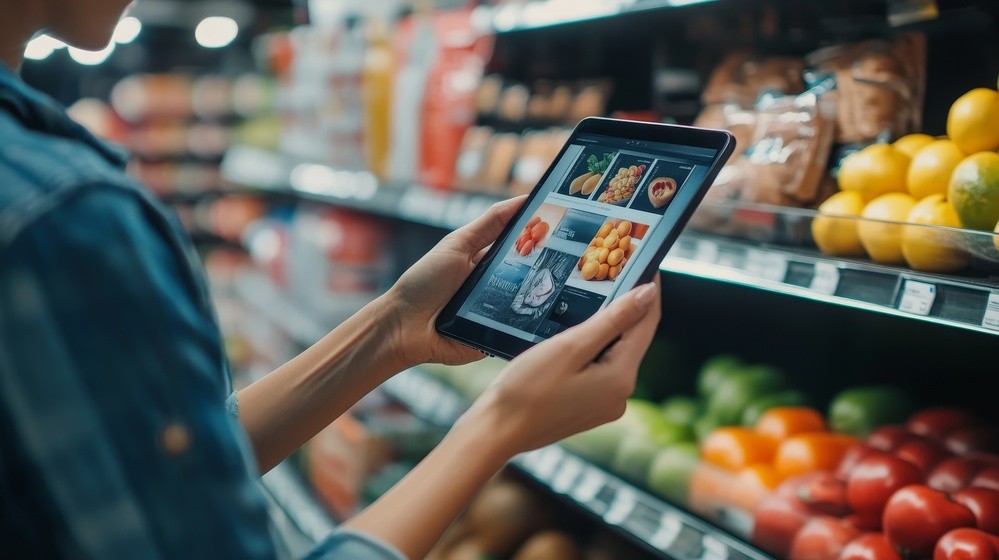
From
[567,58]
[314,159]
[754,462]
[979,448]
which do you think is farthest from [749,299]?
[314,159]

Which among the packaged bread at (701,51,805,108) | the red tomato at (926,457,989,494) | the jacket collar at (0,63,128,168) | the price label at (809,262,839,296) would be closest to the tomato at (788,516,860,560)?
the red tomato at (926,457,989,494)

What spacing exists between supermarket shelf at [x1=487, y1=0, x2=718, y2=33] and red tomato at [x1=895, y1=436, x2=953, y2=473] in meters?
0.72

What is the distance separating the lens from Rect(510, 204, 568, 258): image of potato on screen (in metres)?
1.06

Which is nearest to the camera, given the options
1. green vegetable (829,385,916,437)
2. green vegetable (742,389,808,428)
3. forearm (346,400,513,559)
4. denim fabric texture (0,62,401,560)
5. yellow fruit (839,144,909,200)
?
denim fabric texture (0,62,401,560)

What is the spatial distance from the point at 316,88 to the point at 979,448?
2.53 meters

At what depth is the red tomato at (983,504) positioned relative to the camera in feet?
3.59

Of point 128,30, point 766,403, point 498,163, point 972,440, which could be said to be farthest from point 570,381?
point 128,30

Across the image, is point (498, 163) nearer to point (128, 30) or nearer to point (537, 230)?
point (537, 230)

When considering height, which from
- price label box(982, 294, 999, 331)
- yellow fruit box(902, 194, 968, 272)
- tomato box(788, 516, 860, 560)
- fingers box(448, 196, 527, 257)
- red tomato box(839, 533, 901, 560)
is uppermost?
fingers box(448, 196, 527, 257)

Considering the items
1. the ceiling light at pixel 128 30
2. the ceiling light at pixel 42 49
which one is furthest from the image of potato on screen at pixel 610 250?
the ceiling light at pixel 42 49

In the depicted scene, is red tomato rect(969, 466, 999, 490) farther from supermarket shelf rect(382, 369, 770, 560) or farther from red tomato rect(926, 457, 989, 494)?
supermarket shelf rect(382, 369, 770, 560)

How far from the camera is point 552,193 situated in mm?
1109

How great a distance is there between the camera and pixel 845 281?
44.5 inches

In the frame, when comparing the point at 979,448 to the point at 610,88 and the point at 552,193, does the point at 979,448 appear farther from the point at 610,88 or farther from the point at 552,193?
the point at 610,88
